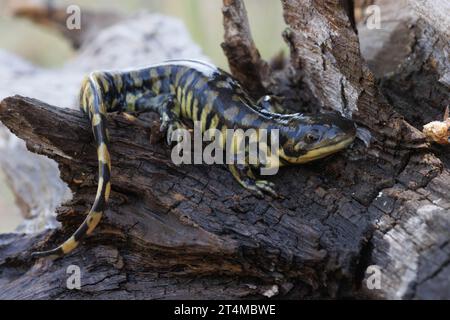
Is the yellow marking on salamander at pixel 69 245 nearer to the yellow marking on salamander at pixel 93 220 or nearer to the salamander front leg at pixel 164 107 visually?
the yellow marking on salamander at pixel 93 220

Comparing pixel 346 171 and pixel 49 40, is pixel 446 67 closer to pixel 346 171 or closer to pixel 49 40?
pixel 346 171

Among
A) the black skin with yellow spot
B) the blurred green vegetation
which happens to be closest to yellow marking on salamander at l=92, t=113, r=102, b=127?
the black skin with yellow spot

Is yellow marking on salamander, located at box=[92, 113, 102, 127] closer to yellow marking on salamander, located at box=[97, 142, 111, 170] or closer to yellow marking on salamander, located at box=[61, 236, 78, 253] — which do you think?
yellow marking on salamander, located at box=[97, 142, 111, 170]

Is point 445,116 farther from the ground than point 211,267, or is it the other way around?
point 445,116

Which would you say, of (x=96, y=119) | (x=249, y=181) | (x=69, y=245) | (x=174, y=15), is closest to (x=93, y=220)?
(x=69, y=245)

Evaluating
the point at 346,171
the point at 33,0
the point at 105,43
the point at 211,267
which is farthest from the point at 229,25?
the point at 33,0

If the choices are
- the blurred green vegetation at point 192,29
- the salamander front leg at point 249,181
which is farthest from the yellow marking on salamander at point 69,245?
the blurred green vegetation at point 192,29
